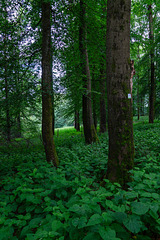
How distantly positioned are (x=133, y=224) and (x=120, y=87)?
8.33 feet

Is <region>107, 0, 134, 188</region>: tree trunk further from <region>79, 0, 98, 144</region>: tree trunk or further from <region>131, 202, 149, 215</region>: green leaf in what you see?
<region>79, 0, 98, 144</region>: tree trunk

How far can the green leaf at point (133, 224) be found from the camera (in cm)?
158

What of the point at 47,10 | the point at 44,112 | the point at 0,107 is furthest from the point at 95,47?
the point at 0,107

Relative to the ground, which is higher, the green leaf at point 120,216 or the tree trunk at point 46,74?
the tree trunk at point 46,74

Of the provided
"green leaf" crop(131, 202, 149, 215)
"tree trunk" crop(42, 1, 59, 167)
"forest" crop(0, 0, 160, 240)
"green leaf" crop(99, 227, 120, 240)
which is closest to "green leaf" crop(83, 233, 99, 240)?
"forest" crop(0, 0, 160, 240)

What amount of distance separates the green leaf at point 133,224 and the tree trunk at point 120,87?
5.32 ft

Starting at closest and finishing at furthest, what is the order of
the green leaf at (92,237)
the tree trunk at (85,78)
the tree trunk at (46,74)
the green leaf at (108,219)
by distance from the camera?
the green leaf at (92,237), the green leaf at (108,219), the tree trunk at (46,74), the tree trunk at (85,78)

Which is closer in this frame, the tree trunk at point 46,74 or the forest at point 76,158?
the forest at point 76,158

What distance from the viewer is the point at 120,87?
3312 mm

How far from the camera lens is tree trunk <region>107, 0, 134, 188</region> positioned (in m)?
3.29

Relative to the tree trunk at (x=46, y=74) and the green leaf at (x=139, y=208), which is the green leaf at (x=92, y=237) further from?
the tree trunk at (x=46, y=74)

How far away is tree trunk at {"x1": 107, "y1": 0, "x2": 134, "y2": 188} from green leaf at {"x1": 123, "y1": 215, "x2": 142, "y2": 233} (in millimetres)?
1621

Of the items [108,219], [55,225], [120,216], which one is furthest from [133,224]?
[55,225]

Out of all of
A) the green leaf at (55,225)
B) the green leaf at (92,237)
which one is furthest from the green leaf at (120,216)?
the green leaf at (55,225)
